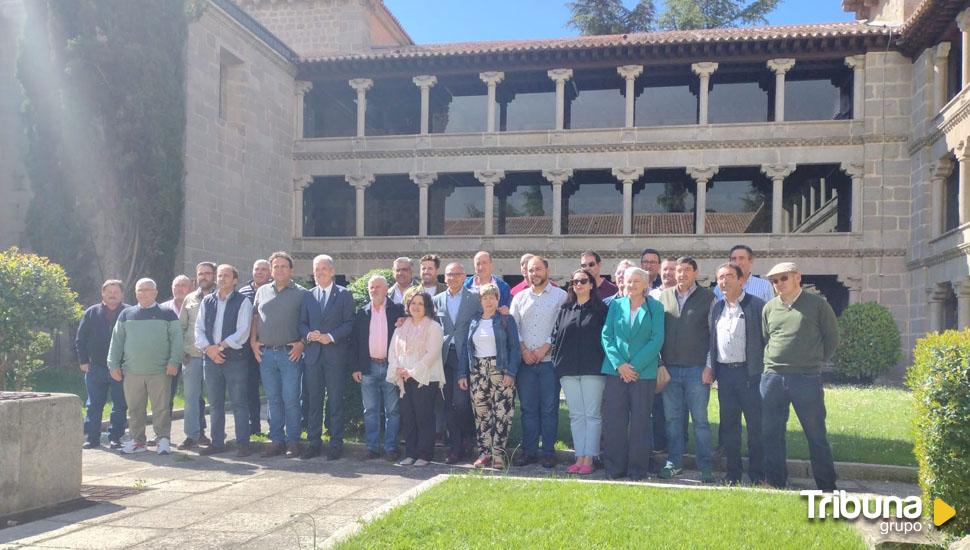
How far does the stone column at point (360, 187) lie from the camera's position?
2497 centimetres

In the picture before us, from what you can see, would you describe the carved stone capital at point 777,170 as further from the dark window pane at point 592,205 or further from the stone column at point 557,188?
the stone column at point 557,188

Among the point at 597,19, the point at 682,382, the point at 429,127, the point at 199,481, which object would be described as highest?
the point at 597,19

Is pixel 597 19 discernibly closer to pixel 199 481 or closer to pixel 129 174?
pixel 129 174

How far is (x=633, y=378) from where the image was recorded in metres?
6.49

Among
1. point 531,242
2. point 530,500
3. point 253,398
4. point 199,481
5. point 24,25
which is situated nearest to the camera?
point 530,500

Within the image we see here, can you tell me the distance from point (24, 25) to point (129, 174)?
4.23 meters

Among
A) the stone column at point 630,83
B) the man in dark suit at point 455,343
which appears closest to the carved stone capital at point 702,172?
the stone column at point 630,83

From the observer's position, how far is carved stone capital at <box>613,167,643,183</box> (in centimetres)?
2323

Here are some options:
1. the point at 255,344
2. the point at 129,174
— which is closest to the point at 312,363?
the point at 255,344

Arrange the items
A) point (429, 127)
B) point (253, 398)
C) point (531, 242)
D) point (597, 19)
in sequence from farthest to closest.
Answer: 1. point (597, 19)
2. point (429, 127)
3. point (531, 242)
4. point (253, 398)

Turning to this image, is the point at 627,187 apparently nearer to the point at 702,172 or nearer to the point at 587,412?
the point at 702,172

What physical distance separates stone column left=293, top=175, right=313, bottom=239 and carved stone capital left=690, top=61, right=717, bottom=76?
13.1 m

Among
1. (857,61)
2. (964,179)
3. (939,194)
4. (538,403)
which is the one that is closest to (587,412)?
(538,403)

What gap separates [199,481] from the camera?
6.43 metres
